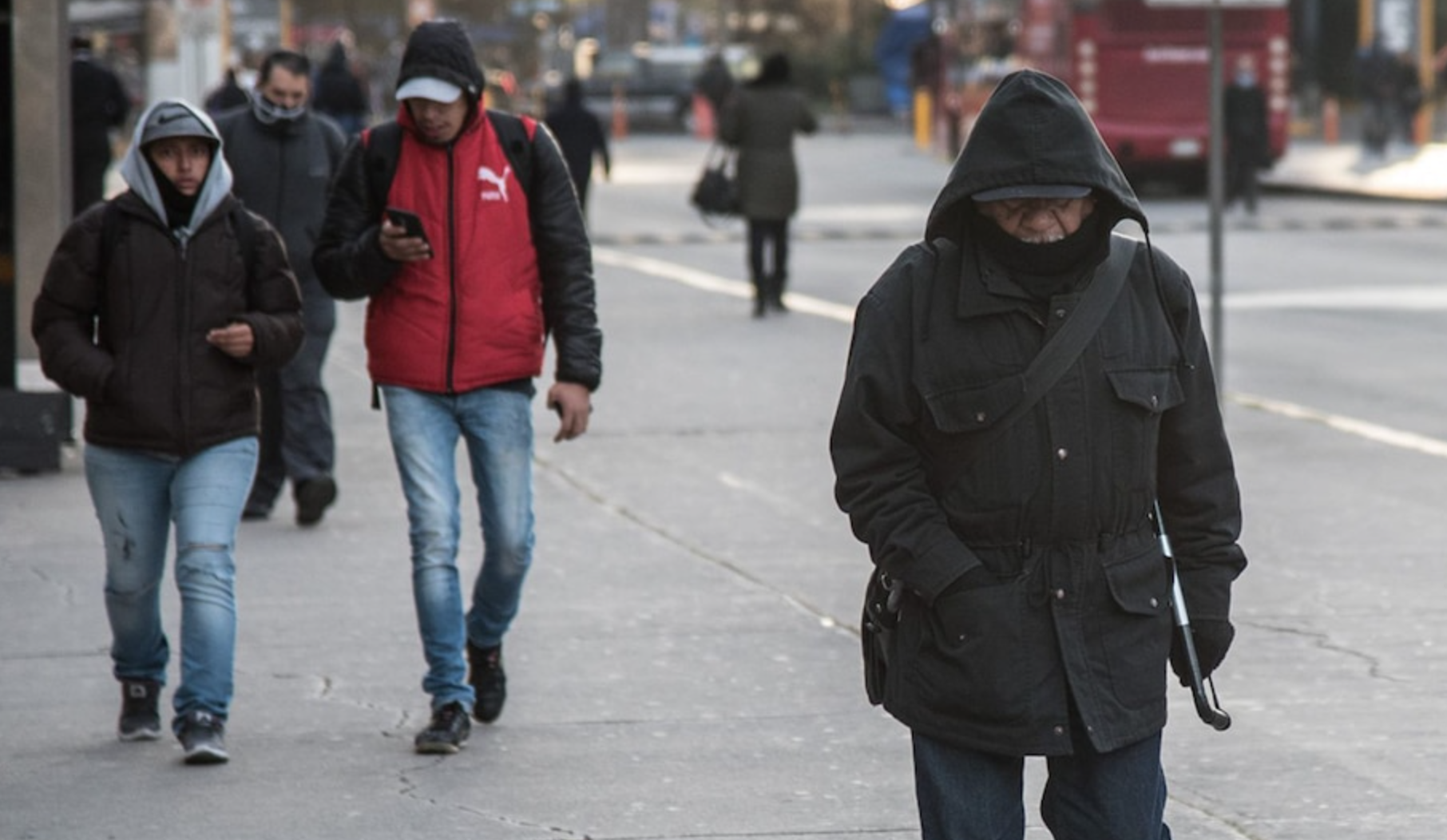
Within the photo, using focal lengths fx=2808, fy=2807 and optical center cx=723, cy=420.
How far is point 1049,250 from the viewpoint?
4.20 metres

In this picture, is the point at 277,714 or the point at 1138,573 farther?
the point at 277,714

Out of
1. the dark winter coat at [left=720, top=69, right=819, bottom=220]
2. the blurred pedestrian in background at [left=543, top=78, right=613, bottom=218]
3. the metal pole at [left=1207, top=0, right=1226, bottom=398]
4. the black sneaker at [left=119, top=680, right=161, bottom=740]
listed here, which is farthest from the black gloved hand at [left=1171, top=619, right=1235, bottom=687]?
the blurred pedestrian in background at [left=543, top=78, right=613, bottom=218]

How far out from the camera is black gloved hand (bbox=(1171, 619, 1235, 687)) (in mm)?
4309

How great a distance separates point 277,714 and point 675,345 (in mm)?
9812

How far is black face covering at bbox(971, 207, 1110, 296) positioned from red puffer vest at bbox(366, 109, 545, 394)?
8.91 ft

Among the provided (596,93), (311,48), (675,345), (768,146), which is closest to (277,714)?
(675,345)

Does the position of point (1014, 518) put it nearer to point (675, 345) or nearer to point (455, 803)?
point (455, 803)

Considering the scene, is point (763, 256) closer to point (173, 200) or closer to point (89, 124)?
point (89, 124)

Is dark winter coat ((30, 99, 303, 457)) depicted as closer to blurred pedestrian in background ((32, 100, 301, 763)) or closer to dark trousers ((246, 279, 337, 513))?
blurred pedestrian in background ((32, 100, 301, 763))

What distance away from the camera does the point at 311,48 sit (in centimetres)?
7444

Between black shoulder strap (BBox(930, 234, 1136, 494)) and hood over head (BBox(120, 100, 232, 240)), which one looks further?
hood over head (BBox(120, 100, 232, 240))

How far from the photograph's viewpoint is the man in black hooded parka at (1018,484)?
4.16m

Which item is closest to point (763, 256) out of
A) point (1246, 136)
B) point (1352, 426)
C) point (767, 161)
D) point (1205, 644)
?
point (767, 161)

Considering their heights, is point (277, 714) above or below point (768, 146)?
below
